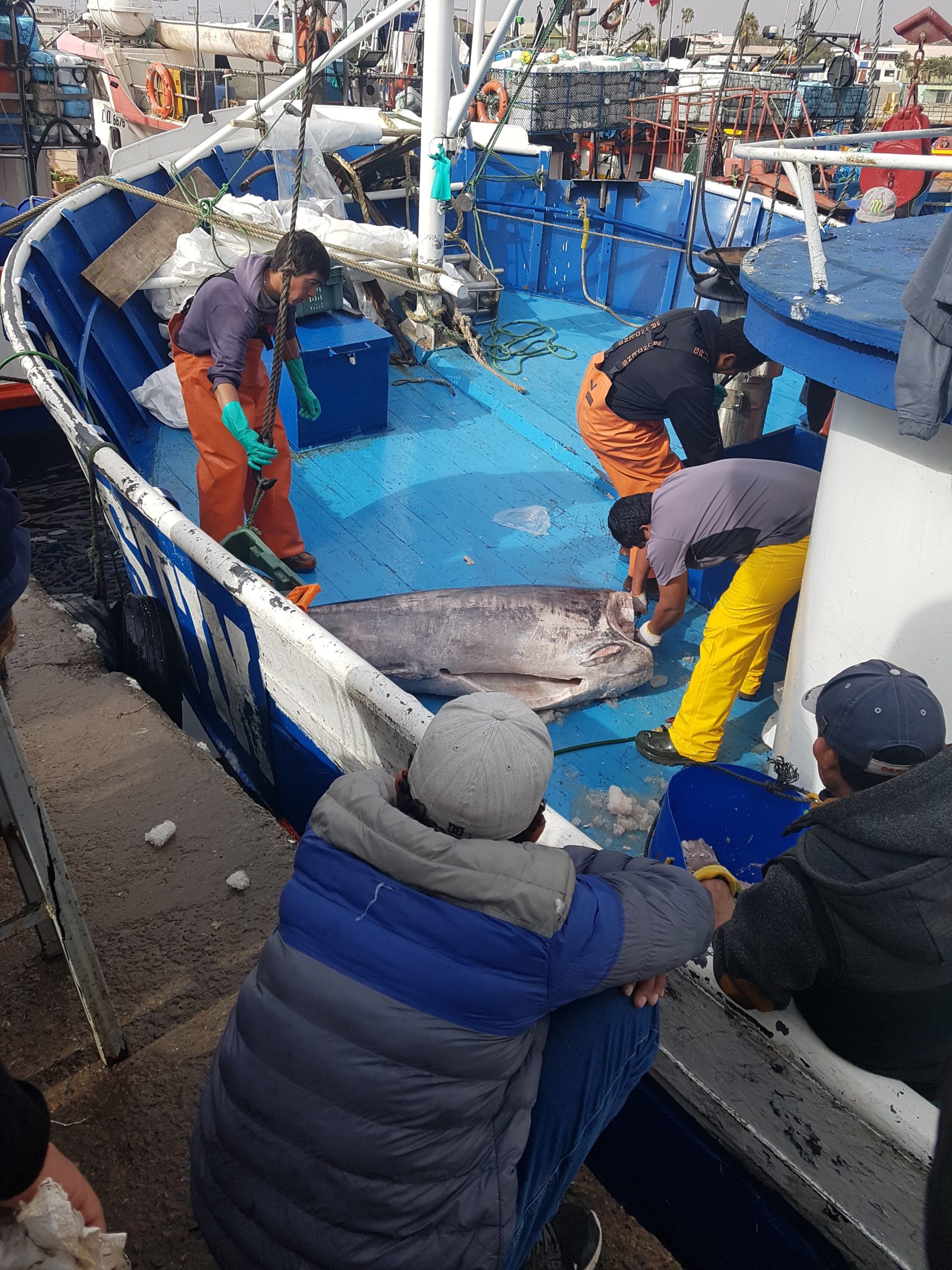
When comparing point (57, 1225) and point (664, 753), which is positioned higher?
point (57, 1225)

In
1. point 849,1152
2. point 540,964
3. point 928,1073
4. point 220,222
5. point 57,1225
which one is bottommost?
point 849,1152

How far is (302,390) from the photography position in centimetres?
510

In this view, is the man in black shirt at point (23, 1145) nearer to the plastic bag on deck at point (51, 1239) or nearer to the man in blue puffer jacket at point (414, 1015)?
the plastic bag on deck at point (51, 1239)

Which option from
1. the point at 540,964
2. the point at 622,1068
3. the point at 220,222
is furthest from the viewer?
the point at 220,222

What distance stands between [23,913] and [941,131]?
394 centimetres

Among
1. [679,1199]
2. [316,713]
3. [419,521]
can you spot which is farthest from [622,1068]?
[419,521]

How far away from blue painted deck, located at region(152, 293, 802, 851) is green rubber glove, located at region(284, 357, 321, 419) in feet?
1.69

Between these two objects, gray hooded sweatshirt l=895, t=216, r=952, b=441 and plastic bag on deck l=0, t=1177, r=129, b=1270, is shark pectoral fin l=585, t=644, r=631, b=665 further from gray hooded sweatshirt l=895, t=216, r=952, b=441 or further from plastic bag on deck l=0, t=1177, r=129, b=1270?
plastic bag on deck l=0, t=1177, r=129, b=1270

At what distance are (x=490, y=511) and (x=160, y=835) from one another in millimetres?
3007

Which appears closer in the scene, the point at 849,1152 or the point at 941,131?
the point at 849,1152

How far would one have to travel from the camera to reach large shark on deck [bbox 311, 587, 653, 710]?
384 cm

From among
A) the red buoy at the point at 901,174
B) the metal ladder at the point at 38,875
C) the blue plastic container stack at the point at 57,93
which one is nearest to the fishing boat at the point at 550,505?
the metal ladder at the point at 38,875

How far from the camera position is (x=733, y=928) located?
5.86 ft

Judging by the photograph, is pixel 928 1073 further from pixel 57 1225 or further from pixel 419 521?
pixel 419 521
